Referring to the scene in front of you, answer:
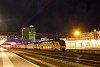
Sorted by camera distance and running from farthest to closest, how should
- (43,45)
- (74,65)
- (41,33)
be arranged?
1. (41,33)
2. (43,45)
3. (74,65)

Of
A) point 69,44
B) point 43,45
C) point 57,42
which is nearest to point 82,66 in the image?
point 57,42

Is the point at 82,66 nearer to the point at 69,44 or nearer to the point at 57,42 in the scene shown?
the point at 57,42

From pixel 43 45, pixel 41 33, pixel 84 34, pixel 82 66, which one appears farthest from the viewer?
pixel 41 33

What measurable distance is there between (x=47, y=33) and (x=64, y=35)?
12472mm

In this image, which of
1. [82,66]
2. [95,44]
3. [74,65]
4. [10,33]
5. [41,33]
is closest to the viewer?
[82,66]

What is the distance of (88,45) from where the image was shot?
116188mm

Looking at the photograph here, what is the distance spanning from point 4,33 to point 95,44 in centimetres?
7547

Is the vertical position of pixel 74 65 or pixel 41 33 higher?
pixel 41 33

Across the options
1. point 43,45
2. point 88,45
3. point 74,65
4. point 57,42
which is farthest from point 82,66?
point 88,45

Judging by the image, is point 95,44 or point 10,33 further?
point 10,33

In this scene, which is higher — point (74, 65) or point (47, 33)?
point (47, 33)

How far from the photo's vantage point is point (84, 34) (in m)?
149

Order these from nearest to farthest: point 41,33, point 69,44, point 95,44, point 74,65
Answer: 1. point 74,65
2. point 95,44
3. point 69,44
4. point 41,33

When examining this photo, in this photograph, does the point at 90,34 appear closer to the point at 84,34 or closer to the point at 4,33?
the point at 84,34
